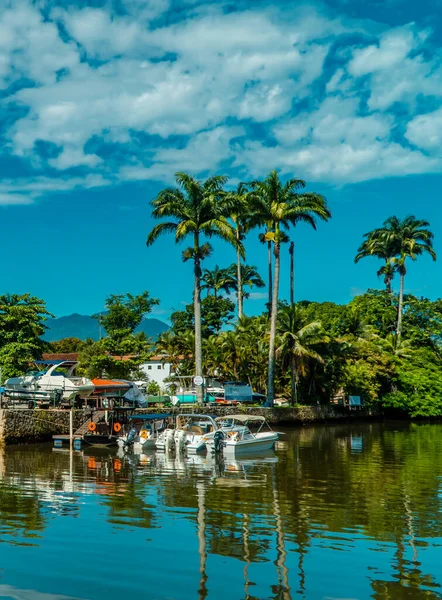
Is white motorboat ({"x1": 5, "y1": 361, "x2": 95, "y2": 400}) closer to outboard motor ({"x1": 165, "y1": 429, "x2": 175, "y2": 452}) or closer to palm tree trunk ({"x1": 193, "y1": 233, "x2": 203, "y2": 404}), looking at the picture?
outboard motor ({"x1": 165, "y1": 429, "x2": 175, "y2": 452})

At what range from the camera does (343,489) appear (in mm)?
19781

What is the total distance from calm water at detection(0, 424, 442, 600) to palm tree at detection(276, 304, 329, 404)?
2538 cm

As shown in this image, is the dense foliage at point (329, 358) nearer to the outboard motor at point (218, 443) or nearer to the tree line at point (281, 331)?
the tree line at point (281, 331)

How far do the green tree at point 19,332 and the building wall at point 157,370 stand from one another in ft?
108

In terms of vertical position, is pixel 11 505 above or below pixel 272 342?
below

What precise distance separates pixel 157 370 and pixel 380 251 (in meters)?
29.9

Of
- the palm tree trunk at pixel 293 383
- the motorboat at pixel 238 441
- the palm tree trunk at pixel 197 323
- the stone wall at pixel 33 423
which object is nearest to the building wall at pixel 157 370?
the palm tree trunk at pixel 293 383

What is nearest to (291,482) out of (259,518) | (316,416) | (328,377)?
(259,518)

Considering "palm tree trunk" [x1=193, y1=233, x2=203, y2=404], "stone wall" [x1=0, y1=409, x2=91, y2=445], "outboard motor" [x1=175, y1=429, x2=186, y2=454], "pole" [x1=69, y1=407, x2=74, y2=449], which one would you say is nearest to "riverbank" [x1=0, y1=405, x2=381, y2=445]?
"stone wall" [x1=0, y1=409, x2=91, y2=445]

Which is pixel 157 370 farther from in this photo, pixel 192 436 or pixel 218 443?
pixel 218 443

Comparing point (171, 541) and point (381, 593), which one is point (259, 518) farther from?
point (381, 593)

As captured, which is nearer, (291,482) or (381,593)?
(381,593)

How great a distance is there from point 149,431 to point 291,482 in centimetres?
1311

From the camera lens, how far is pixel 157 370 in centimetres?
7494
